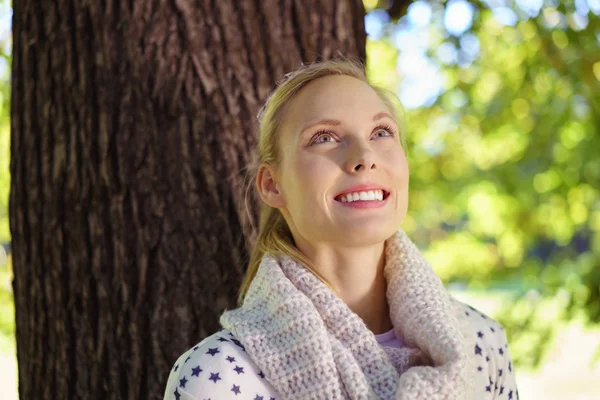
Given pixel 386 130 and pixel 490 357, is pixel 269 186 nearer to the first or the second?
pixel 386 130

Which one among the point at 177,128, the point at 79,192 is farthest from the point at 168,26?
the point at 79,192

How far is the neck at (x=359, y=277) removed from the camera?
2.01 metres

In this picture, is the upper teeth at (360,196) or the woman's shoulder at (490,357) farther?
the woman's shoulder at (490,357)

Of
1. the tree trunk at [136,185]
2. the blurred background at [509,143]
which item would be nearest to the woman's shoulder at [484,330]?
the tree trunk at [136,185]

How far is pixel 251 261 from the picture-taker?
7.16 ft

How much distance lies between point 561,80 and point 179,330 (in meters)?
3.21

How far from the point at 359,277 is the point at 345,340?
21cm

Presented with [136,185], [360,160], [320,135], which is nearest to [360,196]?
[360,160]

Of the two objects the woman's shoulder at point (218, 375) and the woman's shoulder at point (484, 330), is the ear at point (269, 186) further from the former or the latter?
the woman's shoulder at point (484, 330)

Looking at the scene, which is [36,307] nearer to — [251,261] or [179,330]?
[179,330]

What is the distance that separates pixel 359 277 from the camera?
2037 millimetres

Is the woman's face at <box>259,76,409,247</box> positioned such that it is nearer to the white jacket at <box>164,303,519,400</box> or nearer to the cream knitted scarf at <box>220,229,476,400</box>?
the cream knitted scarf at <box>220,229,476,400</box>

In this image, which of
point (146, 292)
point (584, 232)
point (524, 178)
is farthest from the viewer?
point (584, 232)

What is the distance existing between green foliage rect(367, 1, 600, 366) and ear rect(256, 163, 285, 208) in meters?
2.32
